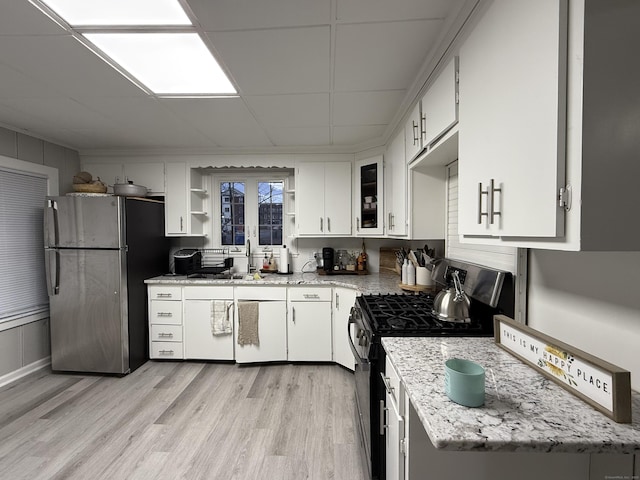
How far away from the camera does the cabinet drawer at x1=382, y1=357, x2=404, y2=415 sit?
1.05 metres

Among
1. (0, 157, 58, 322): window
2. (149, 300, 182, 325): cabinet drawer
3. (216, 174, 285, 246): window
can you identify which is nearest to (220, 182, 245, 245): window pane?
(216, 174, 285, 246): window

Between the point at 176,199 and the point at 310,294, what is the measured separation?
1915 millimetres

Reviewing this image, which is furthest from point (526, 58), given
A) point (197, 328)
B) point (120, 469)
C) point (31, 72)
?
point (197, 328)

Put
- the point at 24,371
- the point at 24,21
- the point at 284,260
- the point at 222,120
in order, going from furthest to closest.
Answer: the point at 284,260 → the point at 24,371 → the point at 222,120 → the point at 24,21

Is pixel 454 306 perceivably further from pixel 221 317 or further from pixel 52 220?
pixel 52 220

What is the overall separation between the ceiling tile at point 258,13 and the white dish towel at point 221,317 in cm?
232

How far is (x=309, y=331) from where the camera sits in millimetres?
2842

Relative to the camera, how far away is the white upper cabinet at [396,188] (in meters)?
2.25

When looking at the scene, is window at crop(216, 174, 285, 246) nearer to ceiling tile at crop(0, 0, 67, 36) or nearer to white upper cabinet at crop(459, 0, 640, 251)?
ceiling tile at crop(0, 0, 67, 36)

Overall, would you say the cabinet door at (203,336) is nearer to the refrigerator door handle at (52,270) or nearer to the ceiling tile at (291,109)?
the refrigerator door handle at (52,270)

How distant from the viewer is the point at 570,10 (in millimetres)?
675

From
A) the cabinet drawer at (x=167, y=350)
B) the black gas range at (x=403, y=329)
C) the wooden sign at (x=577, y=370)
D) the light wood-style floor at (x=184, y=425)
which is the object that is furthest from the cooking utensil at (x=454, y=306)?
the cabinet drawer at (x=167, y=350)

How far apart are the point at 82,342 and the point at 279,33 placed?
3237mm

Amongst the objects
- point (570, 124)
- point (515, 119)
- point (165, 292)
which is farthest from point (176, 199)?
point (570, 124)
